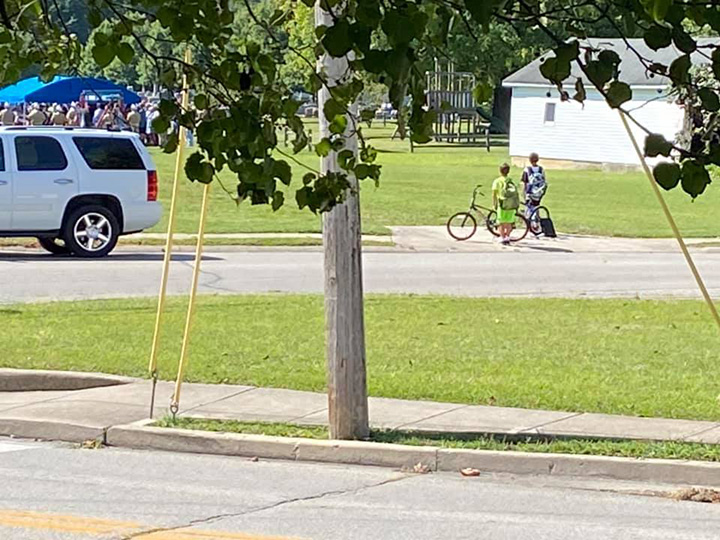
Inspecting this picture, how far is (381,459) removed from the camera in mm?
9703

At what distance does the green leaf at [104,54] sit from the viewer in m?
4.25

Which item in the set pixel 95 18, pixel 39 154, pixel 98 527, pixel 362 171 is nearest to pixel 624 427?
pixel 98 527

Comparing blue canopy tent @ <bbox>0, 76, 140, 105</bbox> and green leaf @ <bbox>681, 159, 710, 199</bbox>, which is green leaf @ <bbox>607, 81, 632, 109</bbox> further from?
blue canopy tent @ <bbox>0, 76, 140, 105</bbox>

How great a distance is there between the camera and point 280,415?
11031 mm

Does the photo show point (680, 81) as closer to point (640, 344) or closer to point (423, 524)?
point (423, 524)

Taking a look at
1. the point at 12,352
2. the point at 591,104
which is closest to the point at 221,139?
the point at 12,352

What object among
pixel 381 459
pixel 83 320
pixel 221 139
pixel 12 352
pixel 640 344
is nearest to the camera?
pixel 221 139

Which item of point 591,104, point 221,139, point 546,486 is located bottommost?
point 546,486

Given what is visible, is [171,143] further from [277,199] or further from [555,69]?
[555,69]

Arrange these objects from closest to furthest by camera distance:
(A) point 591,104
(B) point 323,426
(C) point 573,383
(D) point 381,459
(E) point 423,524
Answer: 1. (E) point 423,524
2. (D) point 381,459
3. (B) point 323,426
4. (C) point 573,383
5. (A) point 591,104

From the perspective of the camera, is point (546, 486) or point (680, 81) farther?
point (546, 486)

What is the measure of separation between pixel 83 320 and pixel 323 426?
5.74m

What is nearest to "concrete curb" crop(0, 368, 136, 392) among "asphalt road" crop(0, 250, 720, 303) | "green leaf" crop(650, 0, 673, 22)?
"asphalt road" crop(0, 250, 720, 303)

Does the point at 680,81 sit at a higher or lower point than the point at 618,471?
higher
